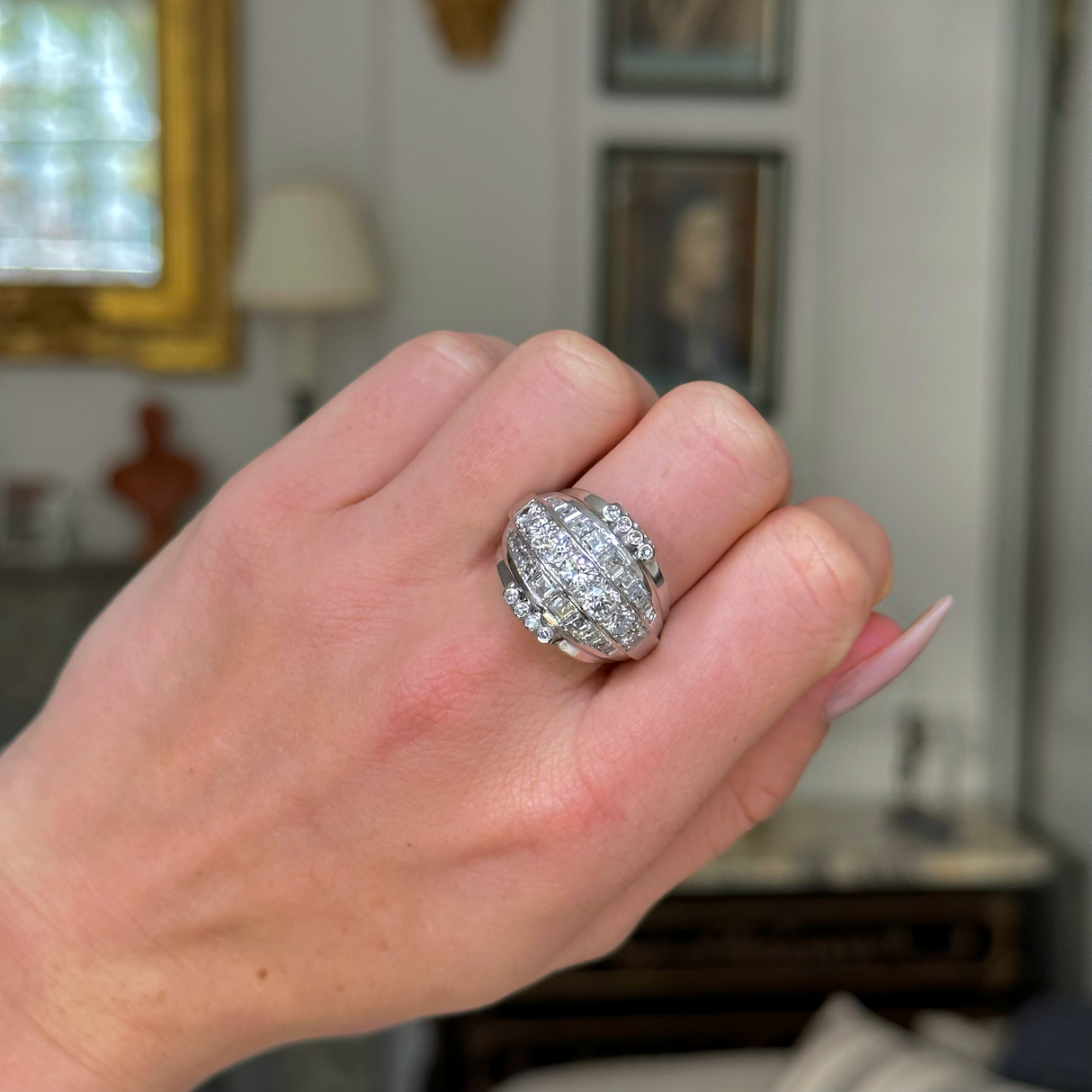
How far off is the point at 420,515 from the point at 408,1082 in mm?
2805

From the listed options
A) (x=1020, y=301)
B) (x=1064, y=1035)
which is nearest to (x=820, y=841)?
(x=1064, y=1035)

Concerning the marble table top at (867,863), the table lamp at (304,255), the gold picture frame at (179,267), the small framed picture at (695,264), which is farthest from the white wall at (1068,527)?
the gold picture frame at (179,267)

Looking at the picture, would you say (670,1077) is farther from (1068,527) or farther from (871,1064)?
(1068,527)

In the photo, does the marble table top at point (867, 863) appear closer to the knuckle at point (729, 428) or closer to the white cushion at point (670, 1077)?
the white cushion at point (670, 1077)

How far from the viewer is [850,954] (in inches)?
95.2

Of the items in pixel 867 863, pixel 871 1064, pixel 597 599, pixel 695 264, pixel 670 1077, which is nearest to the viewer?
pixel 597 599

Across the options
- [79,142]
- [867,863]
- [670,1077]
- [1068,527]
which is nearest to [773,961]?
[867,863]

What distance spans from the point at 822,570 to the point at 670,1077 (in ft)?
4.92

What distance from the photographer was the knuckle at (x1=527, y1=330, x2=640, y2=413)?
493 mm

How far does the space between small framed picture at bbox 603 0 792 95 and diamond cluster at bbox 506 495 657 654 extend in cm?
249

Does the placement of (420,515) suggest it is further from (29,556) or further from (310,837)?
(29,556)

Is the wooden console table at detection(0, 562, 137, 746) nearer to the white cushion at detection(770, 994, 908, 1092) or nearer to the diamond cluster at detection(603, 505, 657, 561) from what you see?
the white cushion at detection(770, 994, 908, 1092)

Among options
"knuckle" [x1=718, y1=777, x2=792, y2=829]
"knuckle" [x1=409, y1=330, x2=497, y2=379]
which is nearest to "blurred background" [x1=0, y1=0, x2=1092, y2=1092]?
"knuckle" [x1=718, y1=777, x2=792, y2=829]

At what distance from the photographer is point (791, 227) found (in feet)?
9.18
